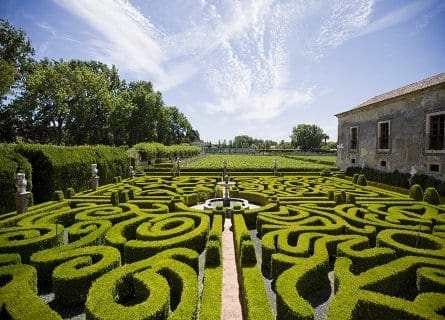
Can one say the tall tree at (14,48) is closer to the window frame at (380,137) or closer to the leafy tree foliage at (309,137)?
the window frame at (380,137)

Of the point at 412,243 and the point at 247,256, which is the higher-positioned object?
the point at 247,256

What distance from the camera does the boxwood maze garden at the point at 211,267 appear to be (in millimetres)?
4211

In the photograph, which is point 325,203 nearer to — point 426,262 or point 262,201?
point 262,201

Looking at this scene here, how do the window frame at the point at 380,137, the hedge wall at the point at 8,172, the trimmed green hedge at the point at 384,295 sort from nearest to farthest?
1. the trimmed green hedge at the point at 384,295
2. the hedge wall at the point at 8,172
3. the window frame at the point at 380,137

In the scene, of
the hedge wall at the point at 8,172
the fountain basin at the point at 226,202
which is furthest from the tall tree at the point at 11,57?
the fountain basin at the point at 226,202

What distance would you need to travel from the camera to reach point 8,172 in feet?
34.5

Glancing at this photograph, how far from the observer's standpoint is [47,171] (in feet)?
42.6

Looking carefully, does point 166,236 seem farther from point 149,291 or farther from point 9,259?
point 9,259

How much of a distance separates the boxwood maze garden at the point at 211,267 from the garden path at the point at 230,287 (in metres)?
0.17

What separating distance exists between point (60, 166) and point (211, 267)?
11.4 metres

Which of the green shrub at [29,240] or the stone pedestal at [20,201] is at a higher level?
the stone pedestal at [20,201]

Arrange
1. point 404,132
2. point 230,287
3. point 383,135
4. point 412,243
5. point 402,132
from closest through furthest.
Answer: point 230,287
point 412,243
point 404,132
point 402,132
point 383,135

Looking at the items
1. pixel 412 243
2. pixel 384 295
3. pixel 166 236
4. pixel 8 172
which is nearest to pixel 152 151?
pixel 8 172

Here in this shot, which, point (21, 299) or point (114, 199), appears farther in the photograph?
point (114, 199)
